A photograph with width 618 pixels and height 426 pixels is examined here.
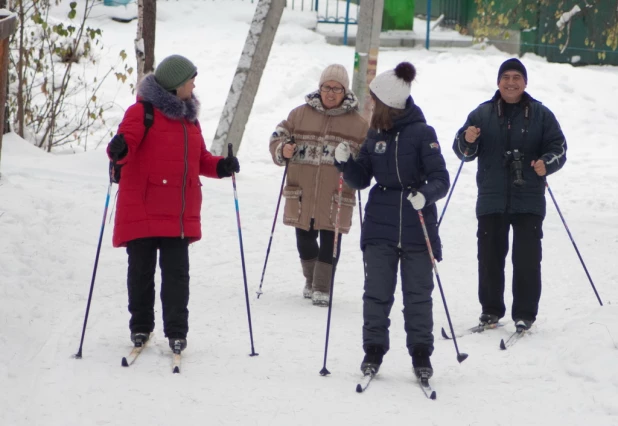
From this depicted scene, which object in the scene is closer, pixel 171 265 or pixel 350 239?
pixel 171 265

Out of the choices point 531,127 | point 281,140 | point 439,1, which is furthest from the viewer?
point 439,1

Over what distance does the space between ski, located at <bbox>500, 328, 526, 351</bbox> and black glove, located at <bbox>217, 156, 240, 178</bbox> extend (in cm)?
204

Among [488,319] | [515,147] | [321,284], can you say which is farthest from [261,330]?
[515,147]

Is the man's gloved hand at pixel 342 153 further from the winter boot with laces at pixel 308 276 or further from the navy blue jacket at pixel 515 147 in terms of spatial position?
the winter boot with laces at pixel 308 276

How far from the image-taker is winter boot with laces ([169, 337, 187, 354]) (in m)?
5.45

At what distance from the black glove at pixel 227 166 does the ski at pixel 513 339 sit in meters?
2.04

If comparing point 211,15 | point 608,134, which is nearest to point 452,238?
point 608,134

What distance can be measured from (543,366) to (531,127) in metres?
1.66

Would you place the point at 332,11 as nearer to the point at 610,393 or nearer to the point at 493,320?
the point at 493,320

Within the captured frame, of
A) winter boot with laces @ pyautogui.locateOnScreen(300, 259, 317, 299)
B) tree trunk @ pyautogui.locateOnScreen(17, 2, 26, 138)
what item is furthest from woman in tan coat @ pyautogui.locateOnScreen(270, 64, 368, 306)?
tree trunk @ pyautogui.locateOnScreen(17, 2, 26, 138)

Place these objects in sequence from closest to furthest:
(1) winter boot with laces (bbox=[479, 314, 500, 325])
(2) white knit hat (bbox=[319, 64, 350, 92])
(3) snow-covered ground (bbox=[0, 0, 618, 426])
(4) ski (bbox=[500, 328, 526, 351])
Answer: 1. (3) snow-covered ground (bbox=[0, 0, 618, 426])
2. (4) ski (bbox=[500, 328, 526, 351])
3. (1) winter boot with laces (bbox=[479, 314, 500, 325])
4. (2) white knit hat (bbox=[319, 64, 350, 92])

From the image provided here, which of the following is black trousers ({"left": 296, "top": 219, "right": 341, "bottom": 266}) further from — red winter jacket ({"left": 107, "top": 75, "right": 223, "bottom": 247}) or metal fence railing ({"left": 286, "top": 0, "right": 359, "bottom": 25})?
metal fence railing ({"left": 286, "top": 0, "right": 359, "bottom": 25})

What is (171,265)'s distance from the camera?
18.1 ft

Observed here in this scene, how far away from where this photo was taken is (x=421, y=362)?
530 centimetres
